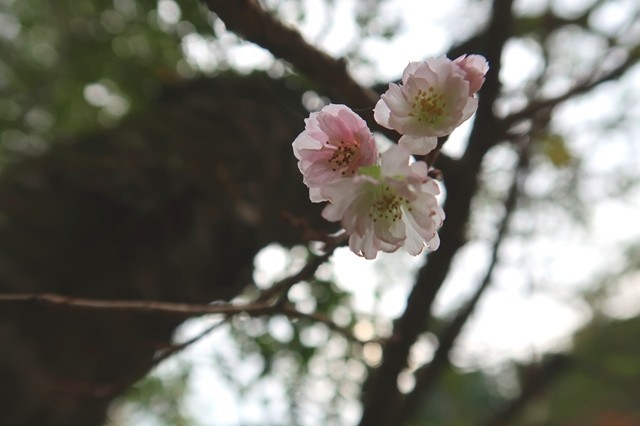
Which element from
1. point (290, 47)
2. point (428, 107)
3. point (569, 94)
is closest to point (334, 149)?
point (428, 107)

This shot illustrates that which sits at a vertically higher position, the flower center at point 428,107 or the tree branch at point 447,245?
the flower center at point 428,107

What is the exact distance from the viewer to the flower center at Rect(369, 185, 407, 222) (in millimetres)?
715

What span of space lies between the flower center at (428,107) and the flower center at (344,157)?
0.30 ft

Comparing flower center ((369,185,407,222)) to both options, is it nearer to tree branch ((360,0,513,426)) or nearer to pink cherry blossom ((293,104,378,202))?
pink cherry blossom ((293,104,378,202))

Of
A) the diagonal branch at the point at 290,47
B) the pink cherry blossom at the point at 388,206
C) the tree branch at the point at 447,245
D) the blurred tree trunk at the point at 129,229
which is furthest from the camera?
the blurred tree trunk at the point at 129,229

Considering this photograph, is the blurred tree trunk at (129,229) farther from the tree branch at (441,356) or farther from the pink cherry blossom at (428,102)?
the pink cherry blossom at (428,102)

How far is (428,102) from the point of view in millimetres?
728

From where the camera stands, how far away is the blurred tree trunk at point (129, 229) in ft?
5.39

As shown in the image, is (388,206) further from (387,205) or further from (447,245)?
(447,245)

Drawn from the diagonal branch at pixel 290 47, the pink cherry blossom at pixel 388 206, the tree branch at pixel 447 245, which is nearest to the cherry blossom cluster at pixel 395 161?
the pink cherry blossom at pixel 388 206

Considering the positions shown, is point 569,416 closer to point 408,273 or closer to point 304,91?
point 408,273

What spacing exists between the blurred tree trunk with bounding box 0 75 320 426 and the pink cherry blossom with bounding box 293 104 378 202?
885 mm

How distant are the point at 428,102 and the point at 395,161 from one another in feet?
0.32

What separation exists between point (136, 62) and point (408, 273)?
1.61 meters
